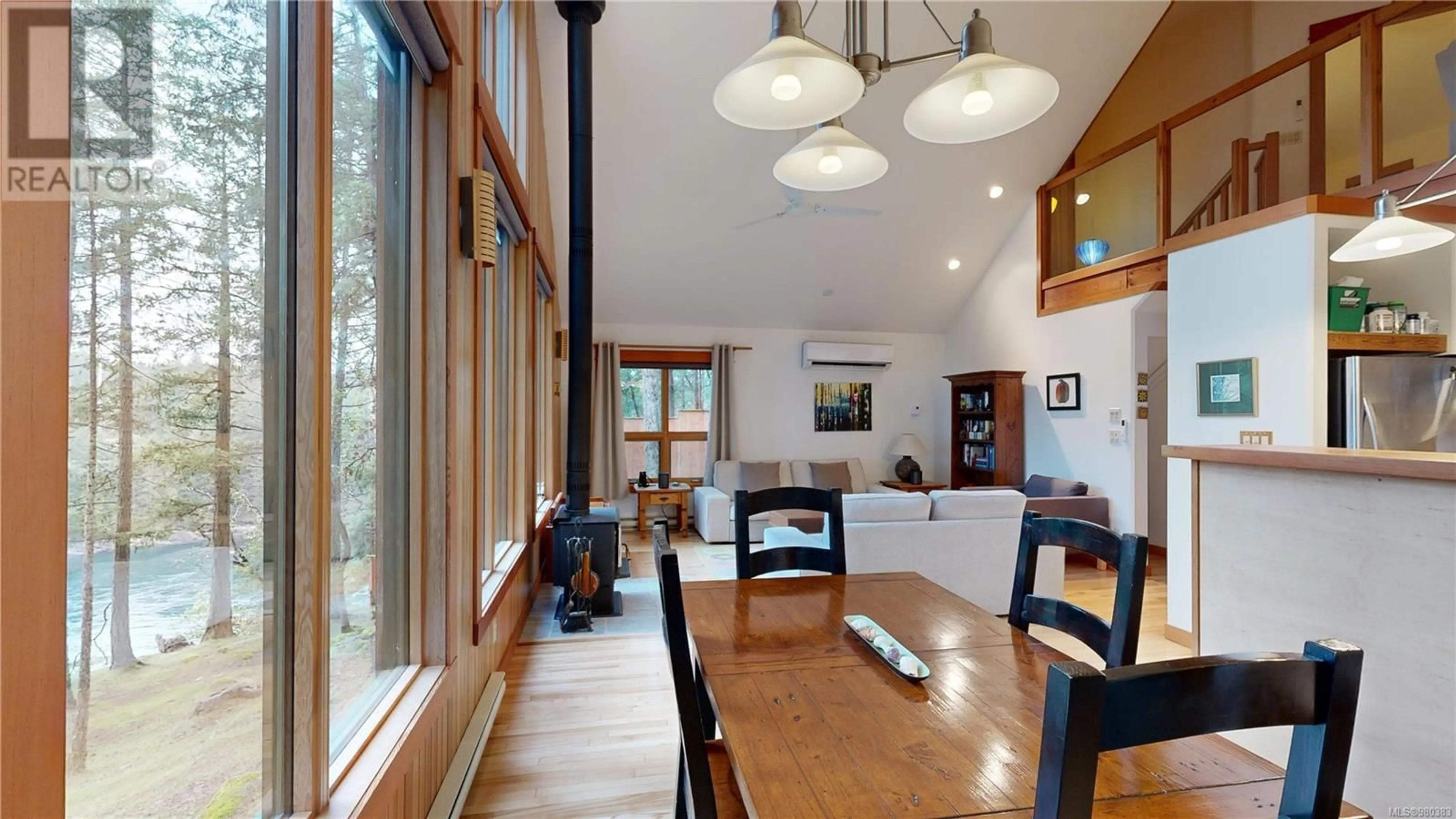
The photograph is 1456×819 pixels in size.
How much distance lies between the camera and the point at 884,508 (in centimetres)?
372

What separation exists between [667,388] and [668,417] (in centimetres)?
36

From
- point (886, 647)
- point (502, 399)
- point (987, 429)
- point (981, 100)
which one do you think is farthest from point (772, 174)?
point (987, 429)

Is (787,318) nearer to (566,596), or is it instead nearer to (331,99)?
(566,596)

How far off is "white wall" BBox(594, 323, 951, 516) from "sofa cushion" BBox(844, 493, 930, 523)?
11.8 feet

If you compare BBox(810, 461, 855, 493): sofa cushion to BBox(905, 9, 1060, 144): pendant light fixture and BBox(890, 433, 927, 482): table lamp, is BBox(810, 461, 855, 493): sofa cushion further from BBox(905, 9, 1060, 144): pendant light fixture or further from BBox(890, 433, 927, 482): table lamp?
BBox(905, 9, 1060, 144): pendant light fixture

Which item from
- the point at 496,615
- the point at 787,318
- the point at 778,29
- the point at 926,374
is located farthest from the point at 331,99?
the point at 926,374

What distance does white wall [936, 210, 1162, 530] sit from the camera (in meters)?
5.09

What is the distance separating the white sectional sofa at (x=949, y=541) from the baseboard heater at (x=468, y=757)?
6.59 feet

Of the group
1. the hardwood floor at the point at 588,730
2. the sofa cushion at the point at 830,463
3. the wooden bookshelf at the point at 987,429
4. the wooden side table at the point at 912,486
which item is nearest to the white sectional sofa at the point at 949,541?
the hardwood floor at the point at 588,730

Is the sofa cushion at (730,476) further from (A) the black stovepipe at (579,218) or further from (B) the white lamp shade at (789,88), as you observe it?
(B) the white lamp shade at (789,88)

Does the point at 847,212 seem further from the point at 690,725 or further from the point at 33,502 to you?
the point at 33,502

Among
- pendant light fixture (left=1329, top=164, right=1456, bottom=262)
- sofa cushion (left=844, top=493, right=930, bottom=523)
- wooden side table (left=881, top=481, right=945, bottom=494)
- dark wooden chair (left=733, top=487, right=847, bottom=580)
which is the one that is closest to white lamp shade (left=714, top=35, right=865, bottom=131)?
dark wooden chair (left=733, top=487, right=847, bottom=580)

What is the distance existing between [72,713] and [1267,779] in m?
1.58

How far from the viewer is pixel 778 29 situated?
1.50 metres
